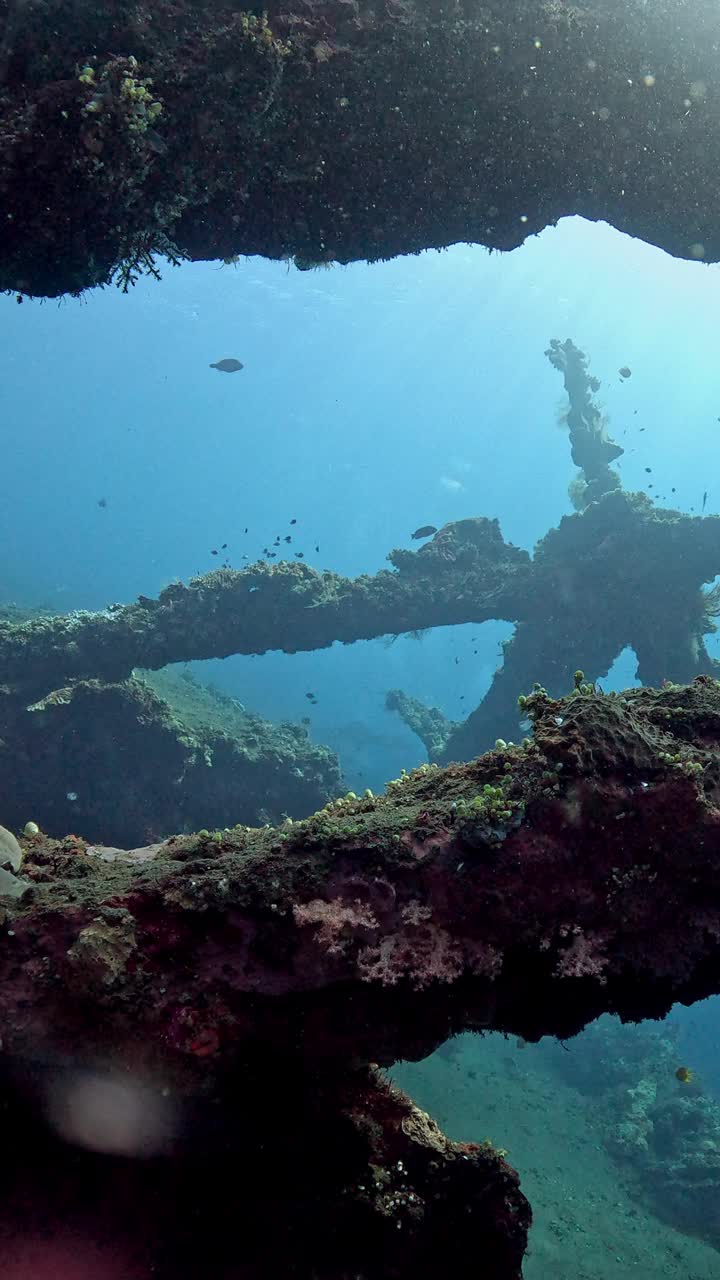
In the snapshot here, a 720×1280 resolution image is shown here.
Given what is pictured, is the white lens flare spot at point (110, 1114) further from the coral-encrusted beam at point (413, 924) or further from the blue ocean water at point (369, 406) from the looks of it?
the blue ocean water at point (369, 406)

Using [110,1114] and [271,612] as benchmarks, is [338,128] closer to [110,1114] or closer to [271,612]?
[110,1114]

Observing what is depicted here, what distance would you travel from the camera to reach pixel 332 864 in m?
3.99

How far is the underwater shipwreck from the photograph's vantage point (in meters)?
3.72

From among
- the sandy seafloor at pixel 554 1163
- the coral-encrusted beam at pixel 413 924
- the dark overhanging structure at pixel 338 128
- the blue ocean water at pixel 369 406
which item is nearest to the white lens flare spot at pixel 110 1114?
the coral-encrusted beam at pixel 413 924

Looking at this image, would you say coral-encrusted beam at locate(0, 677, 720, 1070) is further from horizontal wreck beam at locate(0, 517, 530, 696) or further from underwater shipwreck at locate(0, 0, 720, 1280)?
horizontal wreck beam at locate(0, 517, 530, 696)

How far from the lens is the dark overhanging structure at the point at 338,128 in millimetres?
5016

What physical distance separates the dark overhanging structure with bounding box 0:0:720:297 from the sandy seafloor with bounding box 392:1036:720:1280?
18610 mm

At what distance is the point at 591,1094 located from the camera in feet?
72.4

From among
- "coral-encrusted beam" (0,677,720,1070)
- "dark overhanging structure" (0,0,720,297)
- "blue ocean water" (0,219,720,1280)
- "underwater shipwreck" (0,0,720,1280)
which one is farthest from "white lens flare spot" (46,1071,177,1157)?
"blue ocean water" (0,219,720,1280)

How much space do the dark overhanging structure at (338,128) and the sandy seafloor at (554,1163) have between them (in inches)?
733

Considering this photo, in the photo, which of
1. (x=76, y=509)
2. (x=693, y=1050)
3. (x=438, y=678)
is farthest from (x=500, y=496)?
(x=693, y=1050)

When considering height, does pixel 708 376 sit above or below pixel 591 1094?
above

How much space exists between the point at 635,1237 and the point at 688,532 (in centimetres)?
1946

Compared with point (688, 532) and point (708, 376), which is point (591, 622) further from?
point (708, 376)
